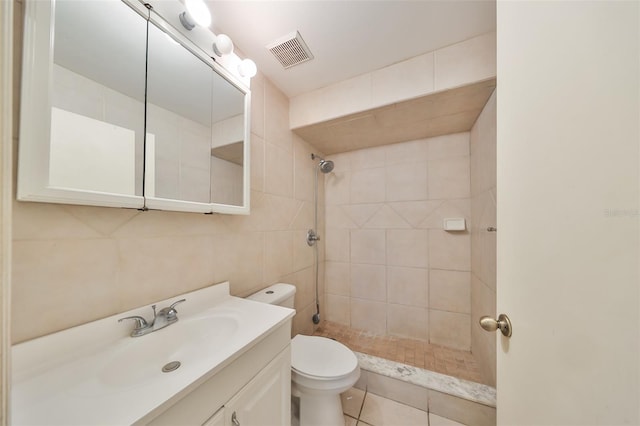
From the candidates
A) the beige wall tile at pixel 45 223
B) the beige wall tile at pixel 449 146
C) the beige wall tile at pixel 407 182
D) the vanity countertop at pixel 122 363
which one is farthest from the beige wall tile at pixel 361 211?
the beige wall tile at pixel 45 223

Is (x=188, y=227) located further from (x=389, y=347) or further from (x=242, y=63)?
(x=389, y=347)

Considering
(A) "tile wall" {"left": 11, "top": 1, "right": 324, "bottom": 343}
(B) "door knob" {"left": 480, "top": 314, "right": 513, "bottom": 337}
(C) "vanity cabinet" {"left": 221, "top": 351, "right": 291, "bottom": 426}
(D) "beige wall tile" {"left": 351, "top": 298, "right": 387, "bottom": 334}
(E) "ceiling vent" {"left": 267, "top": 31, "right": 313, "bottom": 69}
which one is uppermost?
(E) "ceiling vent" {"left": 267, "top": 31, "right": 313, "bottom": 69}

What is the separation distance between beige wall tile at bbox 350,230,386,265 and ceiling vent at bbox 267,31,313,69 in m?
1.48

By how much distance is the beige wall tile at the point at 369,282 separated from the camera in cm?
199

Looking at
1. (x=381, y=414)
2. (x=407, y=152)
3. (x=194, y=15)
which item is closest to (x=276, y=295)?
(x=381, y=414)

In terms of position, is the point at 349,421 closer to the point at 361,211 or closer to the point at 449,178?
the point at 361,211

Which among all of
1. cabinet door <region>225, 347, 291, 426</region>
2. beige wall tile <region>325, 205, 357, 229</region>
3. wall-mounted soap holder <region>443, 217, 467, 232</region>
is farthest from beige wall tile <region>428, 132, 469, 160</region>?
cabinet door <region>225, 347, 291, 426</region>

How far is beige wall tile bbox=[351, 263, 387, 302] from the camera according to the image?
1.99 m

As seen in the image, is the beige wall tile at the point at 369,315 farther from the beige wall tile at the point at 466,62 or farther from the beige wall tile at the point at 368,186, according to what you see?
the beige wall tile at the point at 466,62

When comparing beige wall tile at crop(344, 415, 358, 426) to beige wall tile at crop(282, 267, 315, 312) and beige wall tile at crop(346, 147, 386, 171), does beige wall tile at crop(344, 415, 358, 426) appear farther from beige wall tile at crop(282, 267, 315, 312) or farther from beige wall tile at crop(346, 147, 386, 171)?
beige wall tile at crop(346, 147, 386, 171)

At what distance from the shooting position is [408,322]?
1.87 m

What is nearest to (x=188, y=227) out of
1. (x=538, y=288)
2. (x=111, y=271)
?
(x=111, y=271)

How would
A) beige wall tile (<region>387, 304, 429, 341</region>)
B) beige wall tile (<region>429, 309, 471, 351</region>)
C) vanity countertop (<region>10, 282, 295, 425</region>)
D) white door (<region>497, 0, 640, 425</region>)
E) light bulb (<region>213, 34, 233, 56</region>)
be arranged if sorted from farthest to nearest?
beige wall tile (<region>387, 304, 429, 341</region>) → beige wall tile (<region>429, 309, 471, 351</region>) → light bulb (<region>213, 34, 233, 56</region>) → vanity countertop (<region>10, 282, 295, 425</region>) → white door (<region>497, 0, 640, 425</region>)

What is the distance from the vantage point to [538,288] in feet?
1.42
